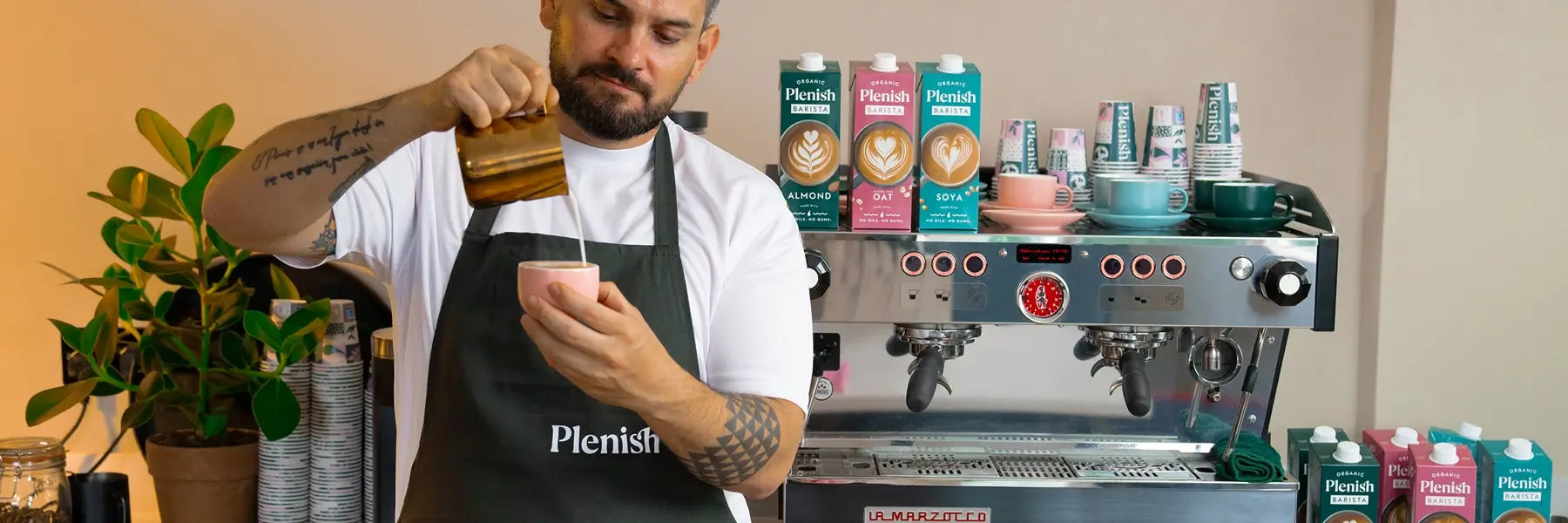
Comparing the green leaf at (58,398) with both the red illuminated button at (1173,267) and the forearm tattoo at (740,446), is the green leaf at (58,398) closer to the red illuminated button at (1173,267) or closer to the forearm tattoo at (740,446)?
the forearm tattoo at (740,446)

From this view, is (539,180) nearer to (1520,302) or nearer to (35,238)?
(35,238)

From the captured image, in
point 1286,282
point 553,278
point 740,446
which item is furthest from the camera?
point 1286,282

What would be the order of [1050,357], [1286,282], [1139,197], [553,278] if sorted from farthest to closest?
[1050,357] < [1139,197] < [1286,282] < [553,278]

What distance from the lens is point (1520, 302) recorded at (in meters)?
2.39

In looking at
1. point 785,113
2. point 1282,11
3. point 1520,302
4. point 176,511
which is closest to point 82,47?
point 176,511

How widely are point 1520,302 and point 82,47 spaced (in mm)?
2497

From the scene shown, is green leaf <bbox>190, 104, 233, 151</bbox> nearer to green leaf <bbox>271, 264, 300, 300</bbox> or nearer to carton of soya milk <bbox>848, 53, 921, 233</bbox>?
green leaf <bbox>271, 264, 300, 300</bbox>

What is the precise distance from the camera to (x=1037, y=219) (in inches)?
75.6

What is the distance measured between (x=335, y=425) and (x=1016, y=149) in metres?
1.11

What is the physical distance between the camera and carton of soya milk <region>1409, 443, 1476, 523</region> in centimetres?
195

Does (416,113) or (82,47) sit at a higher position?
(82,47)

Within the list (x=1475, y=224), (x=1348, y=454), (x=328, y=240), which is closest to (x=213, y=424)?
(x=328, y=240)

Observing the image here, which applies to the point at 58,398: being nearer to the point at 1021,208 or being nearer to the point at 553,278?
the point at 553,278

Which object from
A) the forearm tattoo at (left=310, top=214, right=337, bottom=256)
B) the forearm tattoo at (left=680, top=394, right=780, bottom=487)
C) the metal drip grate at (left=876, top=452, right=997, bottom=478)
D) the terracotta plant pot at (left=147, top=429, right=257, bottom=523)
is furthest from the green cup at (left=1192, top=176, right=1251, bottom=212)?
the terracotta plant pot at (left=147, top=429, right=257, bottom=523)
